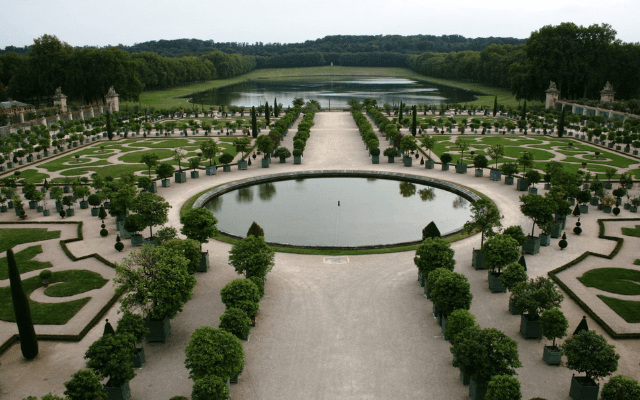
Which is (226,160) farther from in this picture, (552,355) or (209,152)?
(552,355)

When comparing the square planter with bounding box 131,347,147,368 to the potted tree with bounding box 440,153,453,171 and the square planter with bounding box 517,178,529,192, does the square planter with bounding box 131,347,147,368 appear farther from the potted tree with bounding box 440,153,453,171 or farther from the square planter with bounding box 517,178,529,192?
the potted tree with bounding box 440,153,453,171

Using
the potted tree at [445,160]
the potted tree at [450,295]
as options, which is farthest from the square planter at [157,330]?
the potted tree at [445,160]

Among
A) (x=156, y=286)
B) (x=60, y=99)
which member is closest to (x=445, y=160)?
(x=156, y=286)

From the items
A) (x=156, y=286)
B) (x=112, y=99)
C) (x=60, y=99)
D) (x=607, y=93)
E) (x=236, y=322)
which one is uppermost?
(x=607, y=93)

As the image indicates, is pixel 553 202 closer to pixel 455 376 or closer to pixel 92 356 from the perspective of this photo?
pixel 455 376

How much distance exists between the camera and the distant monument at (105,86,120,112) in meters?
94.9

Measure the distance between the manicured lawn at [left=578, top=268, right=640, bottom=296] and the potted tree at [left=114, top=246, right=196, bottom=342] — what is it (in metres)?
18.8

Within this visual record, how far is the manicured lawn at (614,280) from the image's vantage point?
22531 mm

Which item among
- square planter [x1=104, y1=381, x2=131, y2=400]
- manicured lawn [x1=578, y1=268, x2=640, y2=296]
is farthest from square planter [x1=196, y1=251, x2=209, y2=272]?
manicured lawn [x1=578, y1=268, x2=640, y2=296]

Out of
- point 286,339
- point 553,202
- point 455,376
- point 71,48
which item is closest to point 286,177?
point 553,202

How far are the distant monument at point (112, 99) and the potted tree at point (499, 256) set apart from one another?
90288mm

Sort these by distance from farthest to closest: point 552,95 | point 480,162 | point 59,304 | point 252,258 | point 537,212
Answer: point 552,95 < point 480,162 < point 537,212 < point 252,258 < point 59,304

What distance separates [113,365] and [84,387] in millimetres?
1190

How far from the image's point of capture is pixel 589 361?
14.8 m
